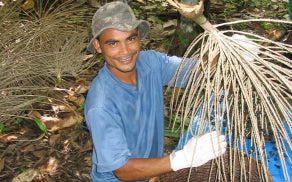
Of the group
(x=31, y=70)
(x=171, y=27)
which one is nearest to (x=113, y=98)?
(x=31, y=70)

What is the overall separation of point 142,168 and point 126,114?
12.1 inches

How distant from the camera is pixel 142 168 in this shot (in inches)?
62.8

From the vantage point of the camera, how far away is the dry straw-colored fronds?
2756 millimetres

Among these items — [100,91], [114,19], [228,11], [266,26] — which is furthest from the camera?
[228,11]

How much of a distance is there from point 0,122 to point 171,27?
224 centimetres

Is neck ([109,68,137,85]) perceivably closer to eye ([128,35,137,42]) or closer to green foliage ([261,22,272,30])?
eye ([128,35,137,42])

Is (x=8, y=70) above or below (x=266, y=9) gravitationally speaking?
below

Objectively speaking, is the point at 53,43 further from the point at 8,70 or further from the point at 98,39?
the point at 98,39

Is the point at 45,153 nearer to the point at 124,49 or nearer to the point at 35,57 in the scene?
the point at 35,57

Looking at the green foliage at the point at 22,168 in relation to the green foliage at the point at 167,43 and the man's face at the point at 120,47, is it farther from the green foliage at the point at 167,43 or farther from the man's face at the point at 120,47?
the green foliage at the point at 167,43

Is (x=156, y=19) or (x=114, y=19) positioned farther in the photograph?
(x=156, y=19)

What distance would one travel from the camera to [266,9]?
15.7 ft

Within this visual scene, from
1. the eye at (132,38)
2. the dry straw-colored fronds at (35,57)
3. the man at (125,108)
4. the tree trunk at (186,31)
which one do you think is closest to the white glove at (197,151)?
the man at (125,108)

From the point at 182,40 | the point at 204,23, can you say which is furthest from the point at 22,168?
the point at 204,23
